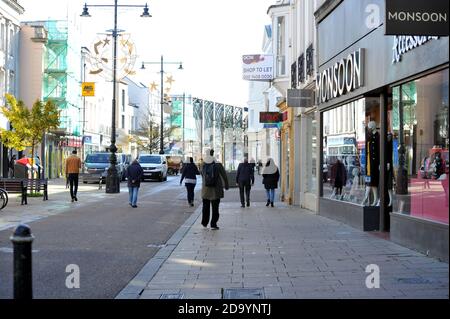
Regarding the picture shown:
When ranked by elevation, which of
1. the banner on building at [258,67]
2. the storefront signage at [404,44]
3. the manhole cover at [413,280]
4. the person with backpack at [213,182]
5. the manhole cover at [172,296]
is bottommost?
the manhole cover at [172,296]

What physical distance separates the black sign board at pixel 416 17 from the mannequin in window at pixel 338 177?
778 centimetres

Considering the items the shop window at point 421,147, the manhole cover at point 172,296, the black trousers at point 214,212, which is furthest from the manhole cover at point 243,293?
the black trousers at point 214,212

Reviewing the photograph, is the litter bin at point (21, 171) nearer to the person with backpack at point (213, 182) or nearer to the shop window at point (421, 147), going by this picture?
the person with backpack at point (213, 182)

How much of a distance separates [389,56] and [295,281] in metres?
5.39

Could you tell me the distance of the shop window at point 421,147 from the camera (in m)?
9.15

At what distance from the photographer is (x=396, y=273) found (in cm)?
795

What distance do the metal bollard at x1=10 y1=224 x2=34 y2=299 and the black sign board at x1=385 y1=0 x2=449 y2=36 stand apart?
4633mm

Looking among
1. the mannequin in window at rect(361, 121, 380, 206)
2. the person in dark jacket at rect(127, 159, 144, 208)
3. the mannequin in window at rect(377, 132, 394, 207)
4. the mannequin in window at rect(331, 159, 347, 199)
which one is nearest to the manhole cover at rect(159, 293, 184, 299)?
the mannequin in window at rect(377, 132, 394, 207)

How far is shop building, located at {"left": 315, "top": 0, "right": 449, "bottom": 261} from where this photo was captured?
9.36 m

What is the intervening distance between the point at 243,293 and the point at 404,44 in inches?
217

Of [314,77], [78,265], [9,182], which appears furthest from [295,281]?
[9,182]

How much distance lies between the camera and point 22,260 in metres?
5.09

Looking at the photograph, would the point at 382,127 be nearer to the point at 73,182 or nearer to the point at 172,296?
the point at 172,296

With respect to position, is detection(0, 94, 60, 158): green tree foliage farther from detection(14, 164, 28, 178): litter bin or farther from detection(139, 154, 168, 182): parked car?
detection(139, 154, 168, 182): parked car
